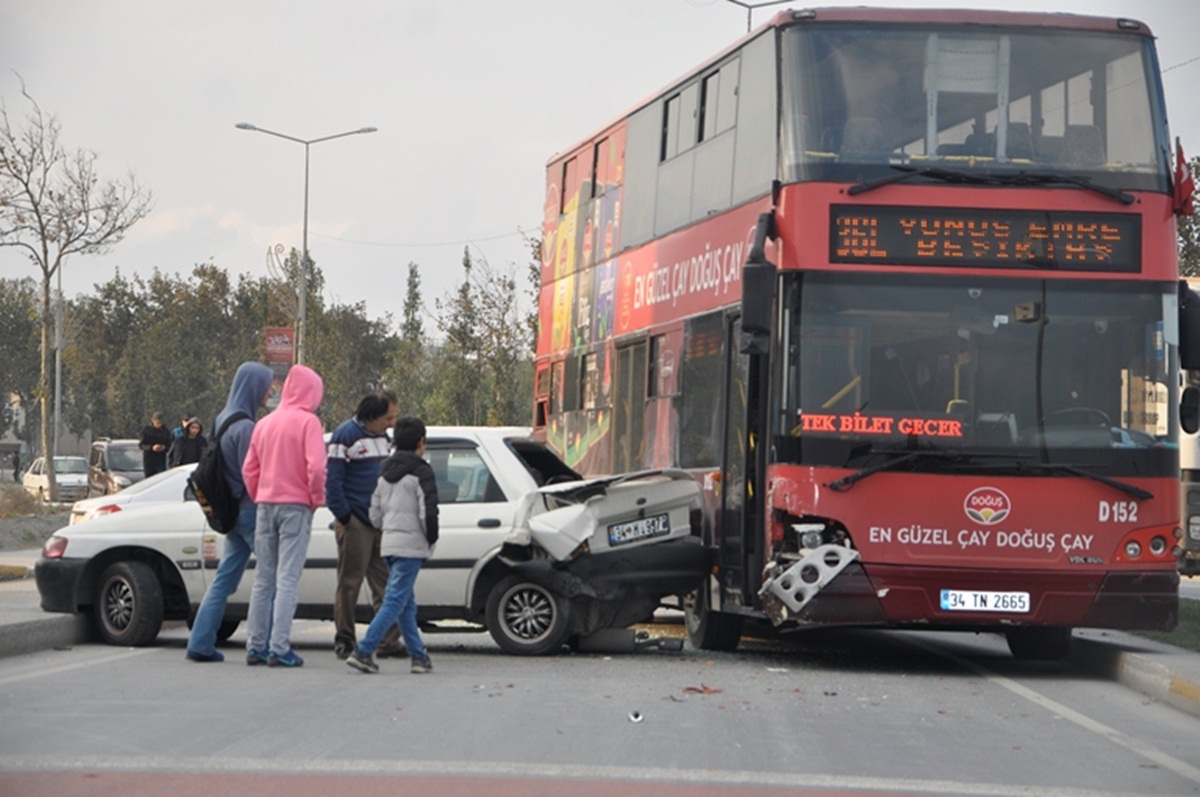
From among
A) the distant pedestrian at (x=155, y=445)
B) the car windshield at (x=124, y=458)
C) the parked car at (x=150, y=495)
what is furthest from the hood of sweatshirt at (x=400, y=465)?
the car windshield at (x=124, y=458)

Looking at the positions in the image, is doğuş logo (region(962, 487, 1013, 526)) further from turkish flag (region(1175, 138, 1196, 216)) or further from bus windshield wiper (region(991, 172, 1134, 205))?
turkish flag (region(1175, 138, 1196, 216))

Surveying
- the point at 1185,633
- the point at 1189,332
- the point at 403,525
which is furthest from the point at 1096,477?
the point at 403,525

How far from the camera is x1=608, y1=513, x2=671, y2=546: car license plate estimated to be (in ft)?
45.6

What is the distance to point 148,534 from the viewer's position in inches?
557

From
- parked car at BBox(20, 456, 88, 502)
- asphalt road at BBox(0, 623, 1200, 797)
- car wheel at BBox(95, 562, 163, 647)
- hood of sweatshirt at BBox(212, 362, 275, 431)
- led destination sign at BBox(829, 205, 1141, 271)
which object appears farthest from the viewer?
parked car at BBox(20, 456, 88, 502)

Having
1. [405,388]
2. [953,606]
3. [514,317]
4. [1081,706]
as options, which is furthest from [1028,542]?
[405,388]

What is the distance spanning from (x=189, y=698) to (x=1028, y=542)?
5741mm

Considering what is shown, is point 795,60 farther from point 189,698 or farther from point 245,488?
point 189,698

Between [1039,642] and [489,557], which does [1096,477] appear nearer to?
[1039,642]

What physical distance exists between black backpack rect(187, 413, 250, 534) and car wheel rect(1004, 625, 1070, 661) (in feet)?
19.5

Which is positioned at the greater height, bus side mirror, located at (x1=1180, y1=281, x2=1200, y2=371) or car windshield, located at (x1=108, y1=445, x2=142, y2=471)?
bus side mirror, located at (x1=1180, y1=281, x2=1200, y2=371)

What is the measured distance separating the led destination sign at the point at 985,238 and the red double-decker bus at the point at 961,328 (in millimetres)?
15

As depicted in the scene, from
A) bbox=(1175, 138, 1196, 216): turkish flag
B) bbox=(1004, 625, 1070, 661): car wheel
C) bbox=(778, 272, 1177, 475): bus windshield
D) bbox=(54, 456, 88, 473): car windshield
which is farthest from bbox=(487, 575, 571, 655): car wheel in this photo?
bbox=(54, 456, 88, 473): car windshield

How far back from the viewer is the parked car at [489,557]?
1374 cm
